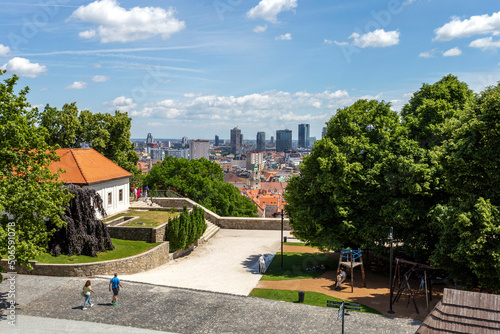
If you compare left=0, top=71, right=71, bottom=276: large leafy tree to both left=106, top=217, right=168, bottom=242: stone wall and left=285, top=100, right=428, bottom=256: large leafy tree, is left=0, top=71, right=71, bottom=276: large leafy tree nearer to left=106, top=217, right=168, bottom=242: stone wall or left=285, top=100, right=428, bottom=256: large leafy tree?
left=106, top=217, right=168, bottom=242: stone wall

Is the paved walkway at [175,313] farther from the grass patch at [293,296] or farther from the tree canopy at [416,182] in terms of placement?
the tree canopy at [416,182]

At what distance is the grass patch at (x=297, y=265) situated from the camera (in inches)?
935

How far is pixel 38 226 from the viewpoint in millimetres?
16234

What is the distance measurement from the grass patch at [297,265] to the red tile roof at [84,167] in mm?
14378

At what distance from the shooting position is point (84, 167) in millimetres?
31062

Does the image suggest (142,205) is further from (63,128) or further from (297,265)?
(297,265)

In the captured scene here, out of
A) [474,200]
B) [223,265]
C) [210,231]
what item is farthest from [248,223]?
[474,200]

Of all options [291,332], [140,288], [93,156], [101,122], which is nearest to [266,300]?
[291,332]

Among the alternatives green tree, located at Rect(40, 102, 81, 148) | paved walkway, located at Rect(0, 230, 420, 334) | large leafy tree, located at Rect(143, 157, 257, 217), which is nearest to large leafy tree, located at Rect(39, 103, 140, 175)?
green tree, located at Rect(40, 102, 81, 148)

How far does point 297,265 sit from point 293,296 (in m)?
6.61

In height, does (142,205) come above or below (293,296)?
above

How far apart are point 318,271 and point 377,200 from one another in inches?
222

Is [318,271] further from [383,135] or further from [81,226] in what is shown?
[81,226]

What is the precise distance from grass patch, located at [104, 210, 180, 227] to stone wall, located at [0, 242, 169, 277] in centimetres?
477
